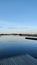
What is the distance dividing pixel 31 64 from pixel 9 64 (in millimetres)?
1889

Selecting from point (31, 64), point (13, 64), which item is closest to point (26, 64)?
point (31, 64)

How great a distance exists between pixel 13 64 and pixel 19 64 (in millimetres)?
529

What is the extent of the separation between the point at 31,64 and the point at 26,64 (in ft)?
1.41

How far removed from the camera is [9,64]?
28.5ft

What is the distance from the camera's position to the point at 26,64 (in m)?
8.88

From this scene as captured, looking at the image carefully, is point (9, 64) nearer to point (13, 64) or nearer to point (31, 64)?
point (13, 64)

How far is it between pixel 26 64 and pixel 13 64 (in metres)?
1.14

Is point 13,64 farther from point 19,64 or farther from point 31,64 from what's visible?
point 31,64

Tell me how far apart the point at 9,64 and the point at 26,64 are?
4.82 ft

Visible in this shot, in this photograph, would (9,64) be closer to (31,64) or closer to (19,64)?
(19,64)

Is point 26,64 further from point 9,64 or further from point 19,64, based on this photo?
point 9,64

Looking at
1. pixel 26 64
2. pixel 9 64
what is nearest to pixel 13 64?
pixel 9 64

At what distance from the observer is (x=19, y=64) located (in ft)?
28.9

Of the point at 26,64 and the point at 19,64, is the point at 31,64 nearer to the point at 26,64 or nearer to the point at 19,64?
the point at 26,64
